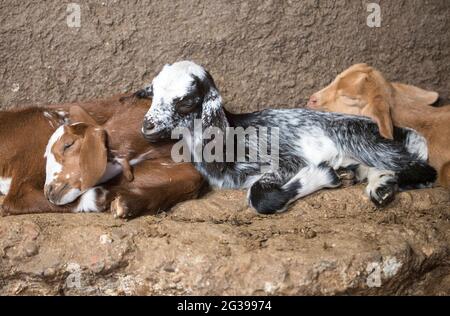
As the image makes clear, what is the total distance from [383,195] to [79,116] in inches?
76.0

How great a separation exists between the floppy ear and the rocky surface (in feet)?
4.11

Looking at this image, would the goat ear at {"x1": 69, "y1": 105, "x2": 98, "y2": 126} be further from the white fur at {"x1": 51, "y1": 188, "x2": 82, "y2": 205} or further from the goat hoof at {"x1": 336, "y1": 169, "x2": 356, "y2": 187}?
the goat hoof at {"x1": 336, "y1": 169, "x2": 356, "y2": 187}

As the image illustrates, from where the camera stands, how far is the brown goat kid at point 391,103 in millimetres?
4988

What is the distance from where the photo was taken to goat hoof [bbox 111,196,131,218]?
13.3 ft

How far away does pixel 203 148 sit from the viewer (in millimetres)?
4559

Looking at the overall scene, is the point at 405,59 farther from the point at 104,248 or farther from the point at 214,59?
the point at 104,248

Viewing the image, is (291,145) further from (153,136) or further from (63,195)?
(63,195)

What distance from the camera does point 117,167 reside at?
439cm

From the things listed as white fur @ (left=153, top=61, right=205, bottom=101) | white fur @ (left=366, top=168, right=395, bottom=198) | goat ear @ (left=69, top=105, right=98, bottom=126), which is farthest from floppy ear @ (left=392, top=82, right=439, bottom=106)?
goat ear @ (left=69, top=105, right=98, bottom=126)

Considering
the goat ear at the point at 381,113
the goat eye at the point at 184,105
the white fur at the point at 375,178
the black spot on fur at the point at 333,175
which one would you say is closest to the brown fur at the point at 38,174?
the goat eye at the point at 184,105

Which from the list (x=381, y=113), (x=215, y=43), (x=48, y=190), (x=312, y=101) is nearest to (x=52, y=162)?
(x=48, y=190)

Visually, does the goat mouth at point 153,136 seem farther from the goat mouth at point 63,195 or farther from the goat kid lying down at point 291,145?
the goat mouth at point 63,195

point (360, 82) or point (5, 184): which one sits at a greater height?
point (360, 82)

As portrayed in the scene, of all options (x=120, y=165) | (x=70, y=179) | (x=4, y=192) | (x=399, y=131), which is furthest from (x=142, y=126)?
(x=399, y=131)
